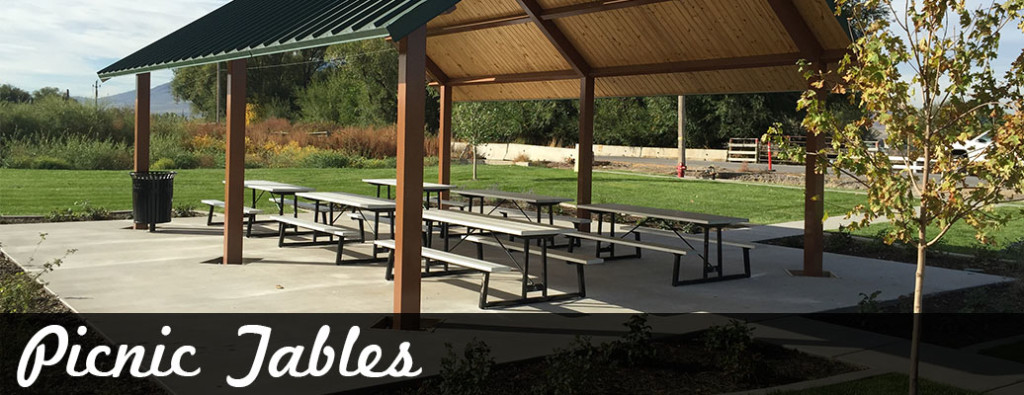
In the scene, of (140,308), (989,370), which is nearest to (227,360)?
(140,308)

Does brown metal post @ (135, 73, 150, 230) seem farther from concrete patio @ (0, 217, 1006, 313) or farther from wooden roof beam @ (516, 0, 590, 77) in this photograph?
wooden roof beam @ (516, 0, 590, 77)

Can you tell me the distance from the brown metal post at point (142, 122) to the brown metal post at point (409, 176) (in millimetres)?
7395

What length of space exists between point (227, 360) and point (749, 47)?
23.4 ft

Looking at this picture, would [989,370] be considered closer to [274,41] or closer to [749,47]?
→ [749,47]

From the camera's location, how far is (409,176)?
266 inches

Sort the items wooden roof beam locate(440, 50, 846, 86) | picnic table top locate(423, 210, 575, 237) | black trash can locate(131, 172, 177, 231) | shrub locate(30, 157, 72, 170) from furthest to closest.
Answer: shrub locate(30, 157, 72, 170), black trash can locate(131, 172, 177, 231), wooden roof beam locate(440, 50, 846, 86), picnic table top locate(423, 210, 575, 237)

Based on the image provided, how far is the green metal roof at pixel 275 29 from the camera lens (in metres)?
6.50

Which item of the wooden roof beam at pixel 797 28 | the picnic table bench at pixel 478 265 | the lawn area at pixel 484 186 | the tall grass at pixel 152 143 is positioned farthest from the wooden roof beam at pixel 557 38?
the tall grass at pixel 152 143

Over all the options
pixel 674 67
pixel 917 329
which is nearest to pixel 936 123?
pixel 917 329

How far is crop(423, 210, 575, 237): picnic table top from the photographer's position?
8.14 metres

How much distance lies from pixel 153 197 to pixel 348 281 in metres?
4.95

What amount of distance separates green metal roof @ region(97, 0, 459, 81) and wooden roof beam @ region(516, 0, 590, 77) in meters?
3.23

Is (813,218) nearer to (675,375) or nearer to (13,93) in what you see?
(675,375)

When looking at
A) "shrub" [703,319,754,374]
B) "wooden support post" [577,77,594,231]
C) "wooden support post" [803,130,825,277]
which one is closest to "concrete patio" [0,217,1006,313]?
"wooden support post" [803,130,825,277]
